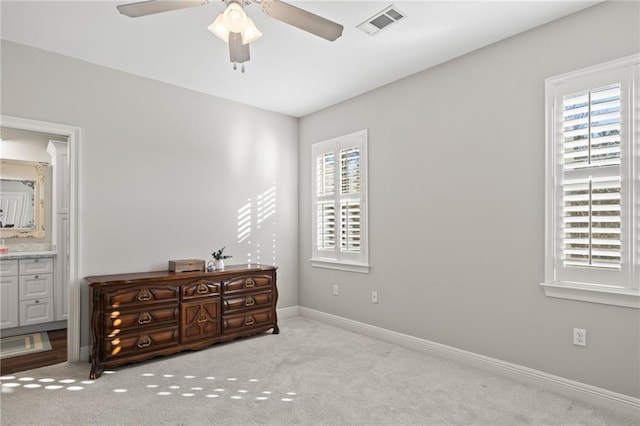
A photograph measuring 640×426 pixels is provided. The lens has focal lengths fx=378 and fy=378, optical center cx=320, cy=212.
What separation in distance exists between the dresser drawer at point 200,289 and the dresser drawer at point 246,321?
327mm

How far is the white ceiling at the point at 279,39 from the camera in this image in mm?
2691

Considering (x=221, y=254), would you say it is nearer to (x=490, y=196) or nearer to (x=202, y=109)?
(x=202, y=109)

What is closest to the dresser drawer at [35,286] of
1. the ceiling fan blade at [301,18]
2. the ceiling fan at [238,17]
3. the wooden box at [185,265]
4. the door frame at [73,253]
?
the door frame at [73,253]

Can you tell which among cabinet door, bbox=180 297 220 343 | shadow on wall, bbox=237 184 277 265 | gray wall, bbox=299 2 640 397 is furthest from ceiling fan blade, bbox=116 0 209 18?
shadow on wall, bbox=237 184 277 265

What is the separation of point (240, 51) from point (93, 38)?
1743 mm

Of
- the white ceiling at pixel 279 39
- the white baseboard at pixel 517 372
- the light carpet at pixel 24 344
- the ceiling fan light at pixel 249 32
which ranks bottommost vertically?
the light carpet at pixel 24 344

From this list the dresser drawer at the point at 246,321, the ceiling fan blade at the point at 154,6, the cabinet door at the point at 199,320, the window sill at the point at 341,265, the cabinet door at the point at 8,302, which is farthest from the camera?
the window sill at the point at 341,265

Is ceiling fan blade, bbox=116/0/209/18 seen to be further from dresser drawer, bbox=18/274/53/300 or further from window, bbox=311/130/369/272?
dresser drawer, bbox=18/274/53/300

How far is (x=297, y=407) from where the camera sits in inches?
100

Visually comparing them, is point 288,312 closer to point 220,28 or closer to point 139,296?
point 139,296

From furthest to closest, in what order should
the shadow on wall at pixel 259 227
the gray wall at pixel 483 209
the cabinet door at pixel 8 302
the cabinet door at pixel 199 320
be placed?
the shadow on wall at pixel 259 227
the cabinet door at pixel 8 302
the cabinet door at pixel 199 320
the gray wall at pixel 483 209

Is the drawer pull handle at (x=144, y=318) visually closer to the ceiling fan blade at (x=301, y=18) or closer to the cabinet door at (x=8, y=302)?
the cabinet door at (x=8, y=302)

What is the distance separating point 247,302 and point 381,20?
300cm

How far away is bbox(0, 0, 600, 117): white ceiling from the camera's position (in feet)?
8.83
